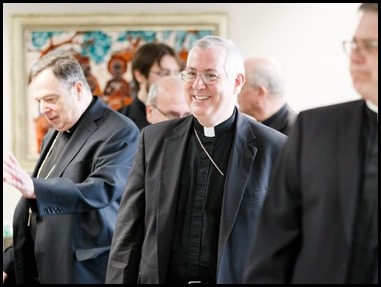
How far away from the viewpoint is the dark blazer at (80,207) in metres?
3.64

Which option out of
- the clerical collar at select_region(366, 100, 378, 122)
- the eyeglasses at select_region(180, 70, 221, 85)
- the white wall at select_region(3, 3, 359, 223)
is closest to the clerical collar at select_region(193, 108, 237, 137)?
the eyeglasses at select_region(180, 70, 221, 85)

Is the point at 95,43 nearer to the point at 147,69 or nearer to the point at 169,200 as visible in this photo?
the point at 147,69

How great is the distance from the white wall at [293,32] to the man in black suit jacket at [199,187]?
362 centimetres

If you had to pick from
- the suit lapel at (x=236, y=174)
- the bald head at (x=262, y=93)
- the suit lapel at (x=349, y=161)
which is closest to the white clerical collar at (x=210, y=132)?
the suit lapel at (x=236, y=174)

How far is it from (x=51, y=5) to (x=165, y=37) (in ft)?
3.45

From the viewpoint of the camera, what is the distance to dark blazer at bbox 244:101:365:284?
206 cm

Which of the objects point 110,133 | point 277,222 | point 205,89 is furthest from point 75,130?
point 277,222

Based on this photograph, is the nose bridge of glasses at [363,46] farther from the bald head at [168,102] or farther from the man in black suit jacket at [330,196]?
the bald head at [168,102]

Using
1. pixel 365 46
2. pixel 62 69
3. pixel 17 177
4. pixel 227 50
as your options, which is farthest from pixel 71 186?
pixel 365 46

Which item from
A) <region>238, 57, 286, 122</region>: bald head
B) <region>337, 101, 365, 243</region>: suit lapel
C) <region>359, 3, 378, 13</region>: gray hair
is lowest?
<region>337, 101, 365, 243</region>: suit lapel

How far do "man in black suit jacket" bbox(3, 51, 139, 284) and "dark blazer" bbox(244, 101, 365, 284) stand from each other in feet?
5.35

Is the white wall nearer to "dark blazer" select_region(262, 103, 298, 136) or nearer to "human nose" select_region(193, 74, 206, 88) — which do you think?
"dark blazer" select_region(262, 103, 298, 136)

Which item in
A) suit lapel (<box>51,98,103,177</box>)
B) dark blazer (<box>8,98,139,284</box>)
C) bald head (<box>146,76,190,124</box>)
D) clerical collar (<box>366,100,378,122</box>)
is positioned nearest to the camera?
clerical collar (<box>366,100,378,122</box>)

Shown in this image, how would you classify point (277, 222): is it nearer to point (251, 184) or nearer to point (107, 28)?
point (251, 184)
